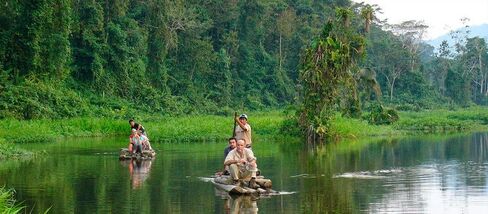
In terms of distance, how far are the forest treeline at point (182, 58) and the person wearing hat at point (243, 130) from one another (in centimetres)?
1828

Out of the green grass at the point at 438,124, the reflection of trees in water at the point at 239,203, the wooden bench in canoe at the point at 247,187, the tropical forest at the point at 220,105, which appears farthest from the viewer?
the green grass at the point at 438,124

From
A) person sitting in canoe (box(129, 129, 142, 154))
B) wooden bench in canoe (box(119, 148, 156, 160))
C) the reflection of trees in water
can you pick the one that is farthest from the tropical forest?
person sitting in canoe (box(129, 129, 142, 154))

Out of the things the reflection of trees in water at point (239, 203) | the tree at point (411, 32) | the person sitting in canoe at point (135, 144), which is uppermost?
the tree at point (411, 32)

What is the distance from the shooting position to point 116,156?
1080 inches

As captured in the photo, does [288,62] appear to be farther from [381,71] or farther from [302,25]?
[381,71]

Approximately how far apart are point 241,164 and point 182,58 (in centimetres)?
4406

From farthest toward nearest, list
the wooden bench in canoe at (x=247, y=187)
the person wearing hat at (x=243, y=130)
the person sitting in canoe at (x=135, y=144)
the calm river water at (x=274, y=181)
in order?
the person sitting in canoe at (x=135, y=144)
the person wearing hat at (x=243, y=130)
the wooden bench in canoe at (x=247, y=187)
the calm river water at (x=274, y=181)

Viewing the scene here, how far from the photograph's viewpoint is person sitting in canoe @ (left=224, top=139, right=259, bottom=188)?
16562 mm

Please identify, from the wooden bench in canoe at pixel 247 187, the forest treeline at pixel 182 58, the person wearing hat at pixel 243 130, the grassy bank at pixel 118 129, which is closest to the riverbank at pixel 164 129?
the grassy bank at pixel 118 129

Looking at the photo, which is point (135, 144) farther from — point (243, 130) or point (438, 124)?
point (438, 124)

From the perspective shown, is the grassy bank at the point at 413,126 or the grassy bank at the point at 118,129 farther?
the grassy bank at the point at 413,126

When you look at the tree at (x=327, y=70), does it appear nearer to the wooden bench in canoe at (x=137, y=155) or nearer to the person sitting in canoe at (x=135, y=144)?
the wooden bench in canoe at (x=137, y=155)

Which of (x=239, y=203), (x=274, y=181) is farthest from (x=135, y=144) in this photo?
(x=239, y=203)

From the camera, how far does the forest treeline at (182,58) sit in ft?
140
